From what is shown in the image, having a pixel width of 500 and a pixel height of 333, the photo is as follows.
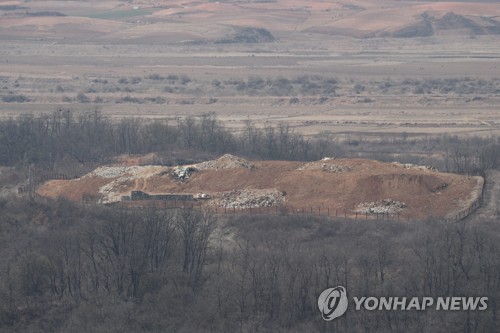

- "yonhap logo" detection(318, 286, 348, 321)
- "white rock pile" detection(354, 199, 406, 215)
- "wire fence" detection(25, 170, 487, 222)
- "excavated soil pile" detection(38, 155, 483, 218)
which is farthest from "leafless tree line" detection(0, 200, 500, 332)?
"excavated soil pile" detection(38, 155, 483, 218)

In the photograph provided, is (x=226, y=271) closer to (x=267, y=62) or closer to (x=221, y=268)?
(x=221, y=268)

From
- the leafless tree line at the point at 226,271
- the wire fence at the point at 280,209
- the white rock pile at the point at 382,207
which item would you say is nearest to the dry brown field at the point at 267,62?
the wire fence at the point at 280,209

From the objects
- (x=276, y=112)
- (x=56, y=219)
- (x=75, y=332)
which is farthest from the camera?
(x=276, y=112)

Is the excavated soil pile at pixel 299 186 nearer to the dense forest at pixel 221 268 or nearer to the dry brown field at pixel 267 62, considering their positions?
the dense forest at pixel 221 268

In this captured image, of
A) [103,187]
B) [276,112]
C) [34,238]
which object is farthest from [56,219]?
[276,112]

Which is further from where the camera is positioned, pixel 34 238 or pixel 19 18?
pixel 19 18

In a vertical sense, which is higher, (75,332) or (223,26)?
(75,332)

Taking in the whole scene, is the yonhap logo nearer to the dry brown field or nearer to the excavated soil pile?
the excavated soil pile

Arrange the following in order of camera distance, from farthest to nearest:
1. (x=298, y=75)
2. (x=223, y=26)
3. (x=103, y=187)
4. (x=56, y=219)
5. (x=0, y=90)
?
(x=223, y=26)
(x=298, y=75)
(x=0, y=90)
(x=103, y=187)
(x=56, y=219)

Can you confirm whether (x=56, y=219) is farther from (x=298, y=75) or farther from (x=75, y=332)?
(x=298, y=75)
